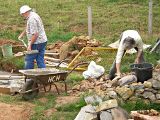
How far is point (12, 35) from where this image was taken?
17.6m

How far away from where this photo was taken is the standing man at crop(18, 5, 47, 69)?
11766 millimetres

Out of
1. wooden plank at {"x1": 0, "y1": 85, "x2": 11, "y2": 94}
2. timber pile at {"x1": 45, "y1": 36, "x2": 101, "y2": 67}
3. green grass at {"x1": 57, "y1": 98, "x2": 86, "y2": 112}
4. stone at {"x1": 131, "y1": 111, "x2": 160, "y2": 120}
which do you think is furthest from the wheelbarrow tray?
timber pile at {"x1": 45, "y1": 36, "x2": 101, "y2": 67}

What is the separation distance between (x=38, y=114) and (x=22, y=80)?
2062 mm

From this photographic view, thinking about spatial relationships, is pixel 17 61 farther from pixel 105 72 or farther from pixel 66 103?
pixel 66 103

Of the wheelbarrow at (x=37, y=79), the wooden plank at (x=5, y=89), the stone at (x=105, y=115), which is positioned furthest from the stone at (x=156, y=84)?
the wooden plank at (x=5, y=89)

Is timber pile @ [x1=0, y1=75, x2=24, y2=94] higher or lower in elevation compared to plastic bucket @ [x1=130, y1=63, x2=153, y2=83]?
lower

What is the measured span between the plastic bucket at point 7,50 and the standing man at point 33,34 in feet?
8.25

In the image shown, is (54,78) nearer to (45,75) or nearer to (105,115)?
(45,75)

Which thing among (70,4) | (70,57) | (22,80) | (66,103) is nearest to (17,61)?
(70,57)

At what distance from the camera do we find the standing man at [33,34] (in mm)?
11766

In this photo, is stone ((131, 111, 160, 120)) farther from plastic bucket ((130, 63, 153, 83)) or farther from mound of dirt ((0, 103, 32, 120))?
mound of dirt ((0, 103, 32, 120))

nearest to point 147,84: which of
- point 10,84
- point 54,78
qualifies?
point 54,78

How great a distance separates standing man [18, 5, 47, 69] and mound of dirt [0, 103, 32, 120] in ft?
6.65

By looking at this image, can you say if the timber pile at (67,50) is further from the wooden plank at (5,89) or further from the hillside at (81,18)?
the wooden plank at (5,89)
